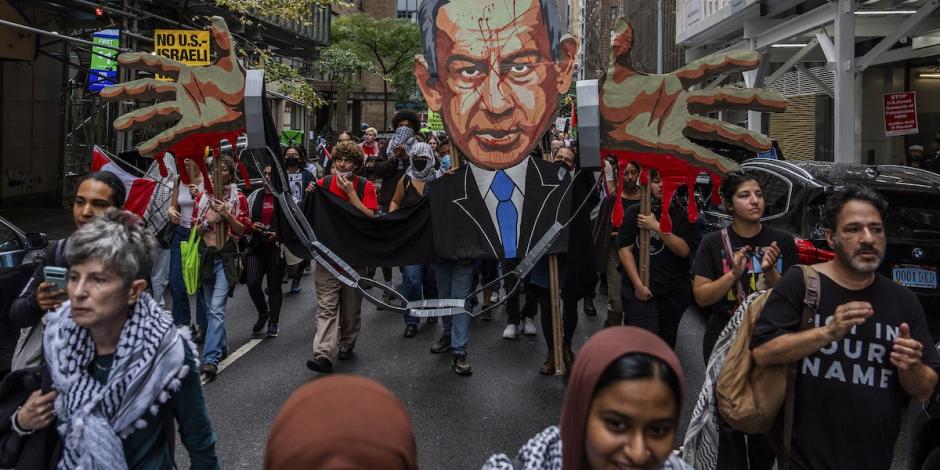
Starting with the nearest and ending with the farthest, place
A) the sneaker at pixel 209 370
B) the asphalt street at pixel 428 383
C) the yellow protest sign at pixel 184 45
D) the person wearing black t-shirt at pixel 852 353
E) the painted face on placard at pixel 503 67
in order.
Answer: the person wearing black t-shirt at pixel 852 353 < the asphalt street at pixel 428 383 < the painted face on placard at pixel 503 67 < the sneaker at pixel 209 370 < the yellow protest sign at pixel 184 45

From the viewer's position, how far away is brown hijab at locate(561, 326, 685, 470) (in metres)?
1.90

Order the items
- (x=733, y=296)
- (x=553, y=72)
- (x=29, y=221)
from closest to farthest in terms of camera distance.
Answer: (x=733, y=296) < (x=553, y=72) < (x=29, y=221)

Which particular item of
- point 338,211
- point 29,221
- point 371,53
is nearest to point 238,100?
point 338,211

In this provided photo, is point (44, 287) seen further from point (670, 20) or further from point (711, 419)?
point (670, 20)

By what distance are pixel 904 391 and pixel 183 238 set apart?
593 cm

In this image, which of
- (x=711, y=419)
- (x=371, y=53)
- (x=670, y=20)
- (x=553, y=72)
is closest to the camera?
(x=711, y=419)

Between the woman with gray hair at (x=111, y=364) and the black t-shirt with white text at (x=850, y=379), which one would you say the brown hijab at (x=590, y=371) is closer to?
the black t-shirt with white text at (x=850, y=379)

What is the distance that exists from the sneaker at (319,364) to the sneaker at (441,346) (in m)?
1.16

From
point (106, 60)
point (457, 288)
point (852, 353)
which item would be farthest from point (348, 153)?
point (106, 60)

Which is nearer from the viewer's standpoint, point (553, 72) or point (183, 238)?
point (553, 72)

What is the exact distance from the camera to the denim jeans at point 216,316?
659cm

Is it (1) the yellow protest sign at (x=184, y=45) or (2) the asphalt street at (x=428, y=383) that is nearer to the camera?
(2) the asphalt street at (x=428, y=383)

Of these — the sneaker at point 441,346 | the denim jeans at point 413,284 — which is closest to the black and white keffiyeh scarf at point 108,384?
the sneaker at point 441,346

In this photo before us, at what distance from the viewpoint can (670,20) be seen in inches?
1449
